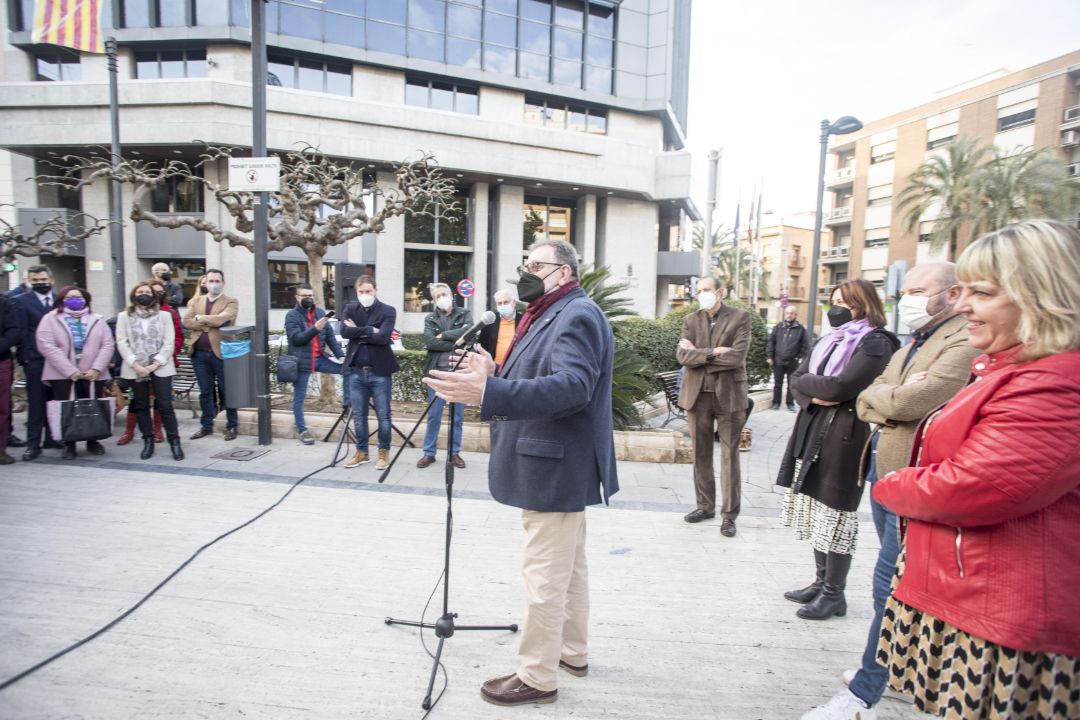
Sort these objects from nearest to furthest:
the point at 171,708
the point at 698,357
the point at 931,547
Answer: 1. the point at 931,547
2. the point at 171,708
3. the point at 698,357

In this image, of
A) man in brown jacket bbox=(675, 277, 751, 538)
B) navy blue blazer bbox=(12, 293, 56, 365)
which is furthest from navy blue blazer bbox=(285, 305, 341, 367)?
man in brown jacket bbox=(675, 277, 751, 538)

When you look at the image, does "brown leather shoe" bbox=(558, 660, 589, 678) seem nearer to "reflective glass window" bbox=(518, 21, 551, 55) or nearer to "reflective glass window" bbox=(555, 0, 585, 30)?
"reflective glass window" bbox=(518, 21, 551, 55)

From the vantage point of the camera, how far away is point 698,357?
4816 mm

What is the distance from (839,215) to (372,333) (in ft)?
173

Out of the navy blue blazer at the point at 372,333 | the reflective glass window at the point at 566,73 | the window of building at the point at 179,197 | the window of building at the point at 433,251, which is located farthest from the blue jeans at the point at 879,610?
the reflective glass window at the point at 566,73

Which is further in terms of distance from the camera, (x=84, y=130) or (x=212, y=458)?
(x=84, y=130)

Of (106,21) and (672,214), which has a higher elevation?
(106,21)

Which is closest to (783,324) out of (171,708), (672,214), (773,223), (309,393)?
(309,393)

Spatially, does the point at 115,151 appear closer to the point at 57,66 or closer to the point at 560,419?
the point at 560,419

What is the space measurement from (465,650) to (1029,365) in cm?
273

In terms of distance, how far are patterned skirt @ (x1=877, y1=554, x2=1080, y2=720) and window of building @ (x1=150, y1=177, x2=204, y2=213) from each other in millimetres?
26713

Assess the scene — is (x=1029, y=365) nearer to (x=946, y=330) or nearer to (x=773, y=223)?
(x=946, y=330)

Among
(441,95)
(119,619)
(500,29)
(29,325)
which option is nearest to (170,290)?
(29,325)

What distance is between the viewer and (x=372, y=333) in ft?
20.3
